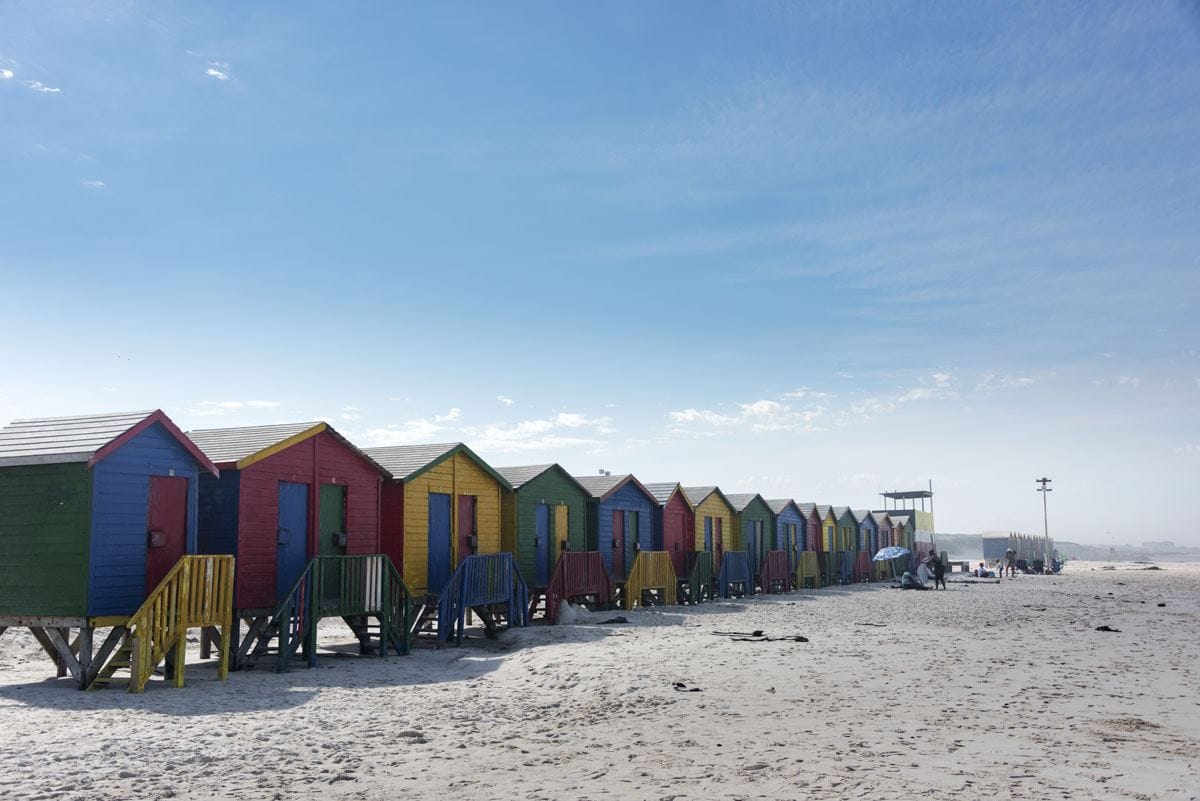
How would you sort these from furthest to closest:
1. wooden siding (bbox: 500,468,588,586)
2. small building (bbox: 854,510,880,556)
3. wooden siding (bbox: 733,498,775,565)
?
small building (bbox: 854,510,880,556) → wooden siding (bbox: 733,498,775,565) → wooden siding (bbox: 500,468,588,586)

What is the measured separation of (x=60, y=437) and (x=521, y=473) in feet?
43.5

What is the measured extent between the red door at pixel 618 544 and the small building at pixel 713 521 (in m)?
5.16

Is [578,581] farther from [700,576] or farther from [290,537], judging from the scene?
[290,537]

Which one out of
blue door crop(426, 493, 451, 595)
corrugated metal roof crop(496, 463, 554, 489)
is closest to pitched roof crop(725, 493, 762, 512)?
corrugated metal roof crop(496, 463, 554, 489)

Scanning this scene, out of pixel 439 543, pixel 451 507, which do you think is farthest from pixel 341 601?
pixel 451 507

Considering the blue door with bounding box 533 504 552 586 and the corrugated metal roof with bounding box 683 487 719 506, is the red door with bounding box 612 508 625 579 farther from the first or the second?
the corrugated metal roof with bounding box 683 487 719 506

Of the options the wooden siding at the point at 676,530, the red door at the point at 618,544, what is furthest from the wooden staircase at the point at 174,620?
the wooden siding at the point at 676,530

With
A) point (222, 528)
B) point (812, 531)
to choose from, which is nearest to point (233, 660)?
point (222, 528)

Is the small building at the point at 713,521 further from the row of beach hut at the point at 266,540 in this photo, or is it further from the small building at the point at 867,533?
the small building at the point at 867,533

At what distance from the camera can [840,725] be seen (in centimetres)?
1071

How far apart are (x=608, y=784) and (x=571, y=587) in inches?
667

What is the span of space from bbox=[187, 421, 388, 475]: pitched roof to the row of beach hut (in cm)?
5

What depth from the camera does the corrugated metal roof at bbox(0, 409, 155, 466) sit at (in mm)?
14406

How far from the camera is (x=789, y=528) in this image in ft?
145
